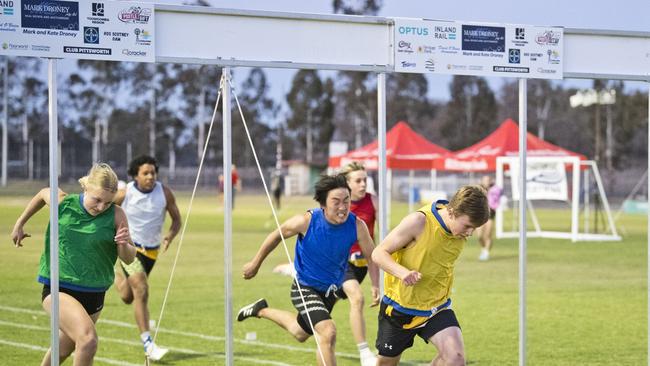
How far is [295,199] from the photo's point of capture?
2687 inches

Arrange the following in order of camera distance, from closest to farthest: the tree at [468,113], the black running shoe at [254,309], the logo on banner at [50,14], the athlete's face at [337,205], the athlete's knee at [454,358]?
the athlete's knee at [454,358] < the logo on banner at [50,14] < the athlete's face at [337,205] < the black running shoe at [254,309] < the tree at [468,113]

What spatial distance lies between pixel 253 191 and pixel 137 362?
6271 centimetres

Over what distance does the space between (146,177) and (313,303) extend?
3380mm

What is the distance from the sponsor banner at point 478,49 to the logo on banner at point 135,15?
2.11 m

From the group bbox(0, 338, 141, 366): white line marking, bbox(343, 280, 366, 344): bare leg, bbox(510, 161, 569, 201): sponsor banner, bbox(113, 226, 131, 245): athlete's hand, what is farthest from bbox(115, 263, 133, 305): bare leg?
bbox(510, 161, 569, 201): sponsor banner

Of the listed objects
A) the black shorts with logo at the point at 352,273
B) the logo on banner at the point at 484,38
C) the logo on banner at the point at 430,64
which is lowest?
the black shorts with logo at the point at 352,273

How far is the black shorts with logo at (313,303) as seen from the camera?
318 inches

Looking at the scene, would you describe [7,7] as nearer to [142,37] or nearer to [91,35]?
[91,35]

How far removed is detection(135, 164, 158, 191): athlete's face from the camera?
1082 cm

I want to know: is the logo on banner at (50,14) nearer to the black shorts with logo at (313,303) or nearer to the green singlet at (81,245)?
the green singlet at (81,245)

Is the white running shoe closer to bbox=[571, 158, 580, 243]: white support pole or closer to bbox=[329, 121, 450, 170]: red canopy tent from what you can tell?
bbox=[571, 158, 580, 243]: white support pole

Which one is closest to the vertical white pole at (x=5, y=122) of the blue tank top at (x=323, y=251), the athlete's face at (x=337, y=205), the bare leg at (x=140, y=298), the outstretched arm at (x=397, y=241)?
the bare leg at (x=140, y=298)

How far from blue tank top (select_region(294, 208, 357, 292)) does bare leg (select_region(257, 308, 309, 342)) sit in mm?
625

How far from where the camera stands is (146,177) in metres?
10.8
